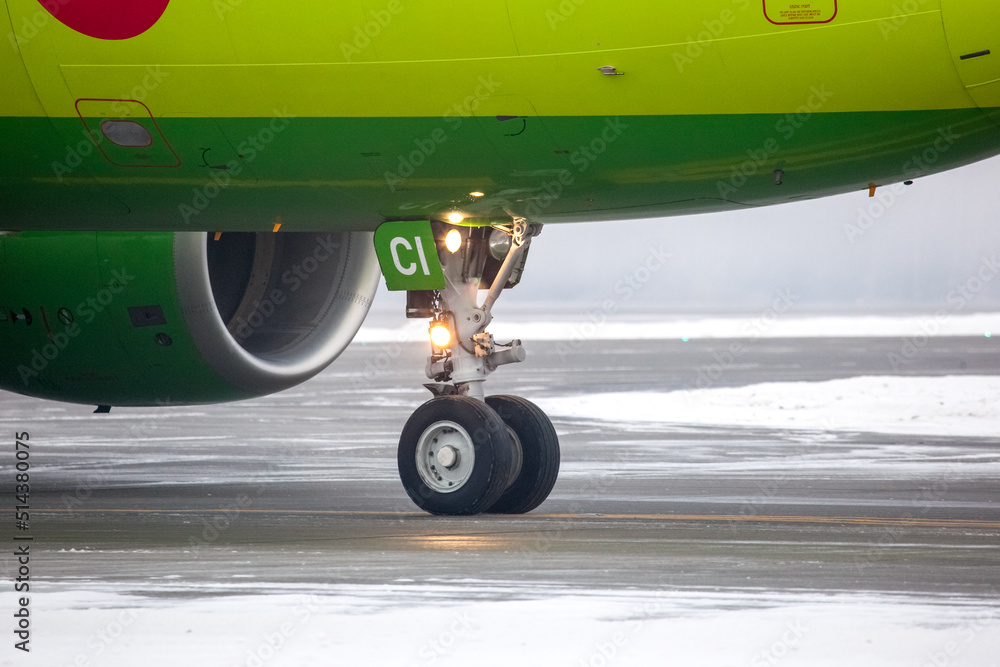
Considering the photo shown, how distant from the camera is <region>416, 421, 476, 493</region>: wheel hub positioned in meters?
10.1

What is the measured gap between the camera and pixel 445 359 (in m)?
10.7

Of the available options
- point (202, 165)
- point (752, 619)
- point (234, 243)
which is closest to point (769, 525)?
point (752, 619)

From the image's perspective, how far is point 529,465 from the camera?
34.9 ft

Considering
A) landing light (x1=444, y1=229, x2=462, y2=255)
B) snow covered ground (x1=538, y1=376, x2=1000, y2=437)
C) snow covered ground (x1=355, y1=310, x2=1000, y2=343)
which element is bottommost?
landing light (x1=444, y1=229, x2=462, y2=255)

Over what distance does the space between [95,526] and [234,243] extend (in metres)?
4.01

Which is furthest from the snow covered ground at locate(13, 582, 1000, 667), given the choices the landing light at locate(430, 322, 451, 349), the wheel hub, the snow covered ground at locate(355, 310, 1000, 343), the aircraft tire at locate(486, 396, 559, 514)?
the snow covered ground at locate(355, 310, 1000, 343)

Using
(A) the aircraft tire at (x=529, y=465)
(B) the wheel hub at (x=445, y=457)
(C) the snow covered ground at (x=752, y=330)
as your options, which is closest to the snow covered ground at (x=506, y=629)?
(B) the wheel hub at (x=445, y=457)

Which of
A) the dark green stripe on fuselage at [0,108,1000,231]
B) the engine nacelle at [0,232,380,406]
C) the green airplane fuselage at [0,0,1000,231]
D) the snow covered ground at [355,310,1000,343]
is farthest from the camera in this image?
the snow covered ground at [355,310,1000,343]

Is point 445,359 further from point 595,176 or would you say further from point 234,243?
point 234,243

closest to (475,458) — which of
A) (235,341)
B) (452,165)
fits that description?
(452,165)

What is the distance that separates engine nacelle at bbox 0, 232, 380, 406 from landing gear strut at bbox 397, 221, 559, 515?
1.86 meters

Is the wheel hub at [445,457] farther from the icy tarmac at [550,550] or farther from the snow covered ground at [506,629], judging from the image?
the snow covered ground at [506,629]

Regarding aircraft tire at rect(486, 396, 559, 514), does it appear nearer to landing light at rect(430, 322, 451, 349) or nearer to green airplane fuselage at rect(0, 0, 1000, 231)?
landing light at rect(430, 322, 451, 349)

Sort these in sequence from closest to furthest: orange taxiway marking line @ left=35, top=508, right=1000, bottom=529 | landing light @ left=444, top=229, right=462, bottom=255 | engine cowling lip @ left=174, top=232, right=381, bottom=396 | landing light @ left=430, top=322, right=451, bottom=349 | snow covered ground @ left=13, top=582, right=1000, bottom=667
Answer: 1. snow covered ground @ left=13, top=582, right=1000, bottom=667
2. orange taxiway marking line @ left=35, top=508, right=1000, bottom=529
3. landing light @ left=444, top=229, right=462, bottom=255
4. landing light @ left=430, top=322, right=451, bottom=349
5. engine cowling lip @ left=174, top=232, right=381, bottom=396
